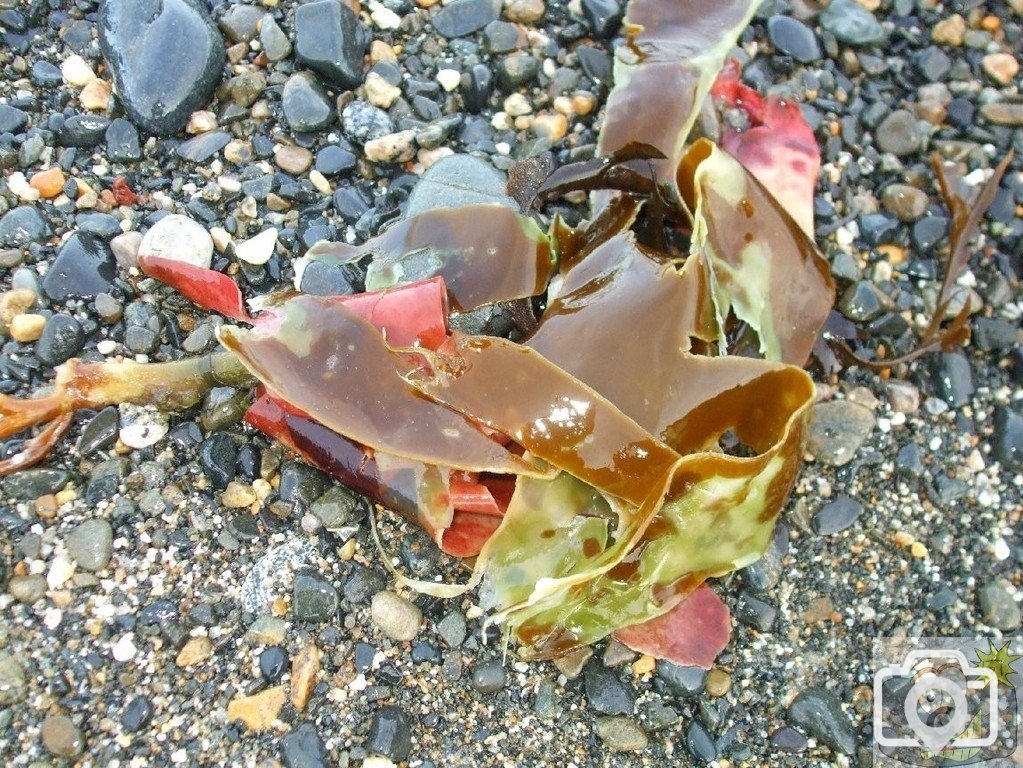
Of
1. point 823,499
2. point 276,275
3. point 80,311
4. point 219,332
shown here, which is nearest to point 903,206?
point 823,499

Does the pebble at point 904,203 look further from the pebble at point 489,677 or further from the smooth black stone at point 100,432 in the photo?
the smooth black stone at point 100,432

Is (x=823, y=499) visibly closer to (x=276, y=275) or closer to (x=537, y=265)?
(x=537, y=265)

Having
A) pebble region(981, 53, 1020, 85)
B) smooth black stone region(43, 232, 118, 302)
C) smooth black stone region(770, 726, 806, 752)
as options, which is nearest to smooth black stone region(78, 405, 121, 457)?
smooth black stone region(43, 232, 118, 302)

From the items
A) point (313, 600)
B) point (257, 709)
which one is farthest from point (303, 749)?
point (313, 600)

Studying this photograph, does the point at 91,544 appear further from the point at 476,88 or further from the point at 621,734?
the point at 476,88

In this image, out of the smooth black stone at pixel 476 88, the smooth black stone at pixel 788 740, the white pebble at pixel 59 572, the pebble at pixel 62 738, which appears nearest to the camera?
the pebble at pixel 62 738


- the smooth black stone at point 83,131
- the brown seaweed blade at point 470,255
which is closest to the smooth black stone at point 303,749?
the brown seaweed blade at point 470,255
